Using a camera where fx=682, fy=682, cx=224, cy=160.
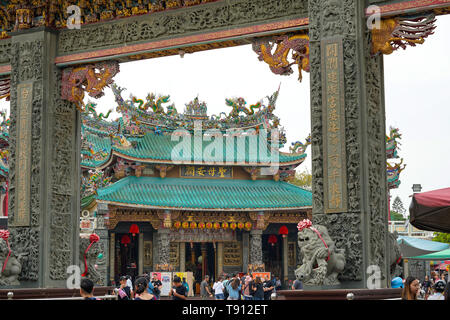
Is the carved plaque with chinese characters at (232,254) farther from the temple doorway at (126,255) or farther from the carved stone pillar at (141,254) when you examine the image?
the temple doorway at (126,255)

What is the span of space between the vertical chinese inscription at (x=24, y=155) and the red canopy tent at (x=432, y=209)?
5.80m

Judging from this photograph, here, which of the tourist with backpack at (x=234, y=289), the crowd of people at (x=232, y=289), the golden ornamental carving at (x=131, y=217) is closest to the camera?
the crowd of people at (x=232, y=289)

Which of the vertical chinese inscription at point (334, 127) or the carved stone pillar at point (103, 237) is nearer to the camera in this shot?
the vertical chinese inscription at point (334, 127)

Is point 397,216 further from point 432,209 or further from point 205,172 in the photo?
point 432,209

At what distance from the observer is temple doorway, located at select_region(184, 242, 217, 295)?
25016 mm

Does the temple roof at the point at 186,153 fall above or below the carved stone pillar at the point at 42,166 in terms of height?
above

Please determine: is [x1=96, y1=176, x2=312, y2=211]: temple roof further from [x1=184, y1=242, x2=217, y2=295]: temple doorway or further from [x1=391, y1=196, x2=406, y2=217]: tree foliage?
[x1=391, y1=196, x2=406, y2=217]: tree foliage

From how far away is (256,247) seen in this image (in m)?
24.6

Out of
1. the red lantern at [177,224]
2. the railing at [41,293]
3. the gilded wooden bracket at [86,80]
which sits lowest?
the railing at [41,293]

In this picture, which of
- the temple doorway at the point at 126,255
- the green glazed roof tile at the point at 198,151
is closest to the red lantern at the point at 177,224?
the temple doorway at the point at 126,255

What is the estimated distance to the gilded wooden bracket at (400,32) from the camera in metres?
7.21

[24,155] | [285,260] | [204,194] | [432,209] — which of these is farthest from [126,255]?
[432,209]

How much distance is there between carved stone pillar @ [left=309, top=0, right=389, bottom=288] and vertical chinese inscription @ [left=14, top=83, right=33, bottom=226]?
4172 mm

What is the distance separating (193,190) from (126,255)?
10.9ft
